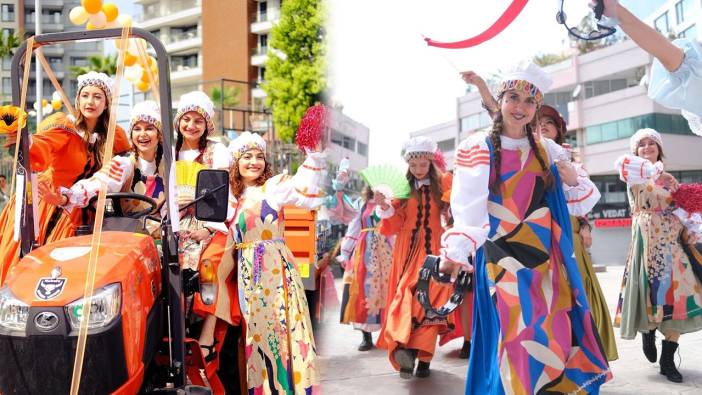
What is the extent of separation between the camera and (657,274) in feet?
19.5

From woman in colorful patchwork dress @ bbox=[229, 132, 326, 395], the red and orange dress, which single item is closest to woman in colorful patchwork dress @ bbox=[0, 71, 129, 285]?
the red and orange dress

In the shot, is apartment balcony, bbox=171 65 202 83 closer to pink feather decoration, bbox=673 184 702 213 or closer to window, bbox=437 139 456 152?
window, bbox=437 139 456 152

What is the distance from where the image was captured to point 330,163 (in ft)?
14.8

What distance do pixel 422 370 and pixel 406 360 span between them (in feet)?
0.66

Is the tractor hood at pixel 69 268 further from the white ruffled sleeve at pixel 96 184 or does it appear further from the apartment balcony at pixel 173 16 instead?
the apartment balcony at pixel 173 16

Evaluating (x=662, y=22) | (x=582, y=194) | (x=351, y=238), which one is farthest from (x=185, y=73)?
(x=582, y=194)

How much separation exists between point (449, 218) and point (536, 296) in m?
2.91

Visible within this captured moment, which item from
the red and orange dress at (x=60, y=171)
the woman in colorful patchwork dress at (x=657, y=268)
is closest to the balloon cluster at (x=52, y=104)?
the red and orange dress at (x=60, y=171)

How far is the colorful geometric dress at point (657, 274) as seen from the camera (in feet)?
18.9

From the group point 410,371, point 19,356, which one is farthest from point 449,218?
point 19,356

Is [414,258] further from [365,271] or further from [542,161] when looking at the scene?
[542,161]

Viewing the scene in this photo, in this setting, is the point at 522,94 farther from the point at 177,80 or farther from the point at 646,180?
the point at 177,80

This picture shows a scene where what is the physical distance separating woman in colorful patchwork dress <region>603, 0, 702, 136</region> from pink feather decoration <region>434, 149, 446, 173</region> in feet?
10.9

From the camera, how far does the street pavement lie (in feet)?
17.0
